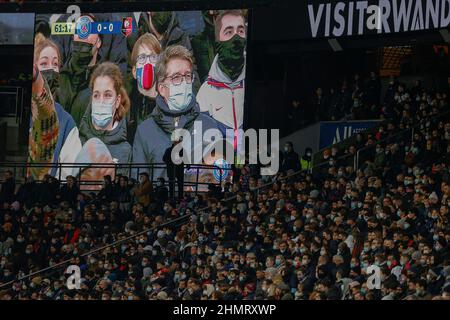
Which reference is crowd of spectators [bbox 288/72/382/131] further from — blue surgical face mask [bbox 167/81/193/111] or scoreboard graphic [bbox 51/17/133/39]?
scoreboard graphic [bbox 51/17/133/39]

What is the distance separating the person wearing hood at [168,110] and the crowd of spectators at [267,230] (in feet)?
3.95

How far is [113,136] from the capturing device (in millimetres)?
31672

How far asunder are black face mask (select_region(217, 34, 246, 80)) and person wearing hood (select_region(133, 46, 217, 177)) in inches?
35.8

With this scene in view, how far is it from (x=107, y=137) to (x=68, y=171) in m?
1.18

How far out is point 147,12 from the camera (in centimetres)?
3133

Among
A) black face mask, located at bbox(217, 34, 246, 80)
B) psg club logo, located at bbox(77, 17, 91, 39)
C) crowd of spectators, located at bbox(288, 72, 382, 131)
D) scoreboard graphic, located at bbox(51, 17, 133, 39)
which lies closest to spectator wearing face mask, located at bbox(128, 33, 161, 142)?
scoreboard graphic, located at bbox(51, 17, 133, 39)

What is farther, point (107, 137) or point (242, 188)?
point (107, 137)

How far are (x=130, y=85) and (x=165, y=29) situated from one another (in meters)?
1.52

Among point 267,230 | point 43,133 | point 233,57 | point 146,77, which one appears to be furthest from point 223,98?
point 267,230

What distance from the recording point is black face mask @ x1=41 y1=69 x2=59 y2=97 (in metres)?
32.3

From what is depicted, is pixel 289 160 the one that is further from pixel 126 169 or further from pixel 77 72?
pixel 77 72
